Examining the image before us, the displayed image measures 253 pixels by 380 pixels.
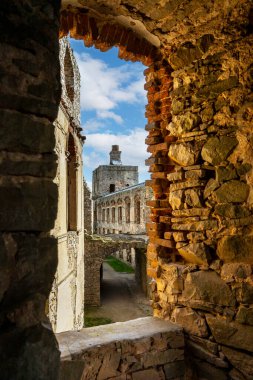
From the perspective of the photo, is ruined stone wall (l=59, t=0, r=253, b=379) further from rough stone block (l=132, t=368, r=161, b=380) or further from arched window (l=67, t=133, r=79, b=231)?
arched window (l=67, t=133, r=79, b=231)

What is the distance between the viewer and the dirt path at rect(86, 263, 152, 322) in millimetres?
12230

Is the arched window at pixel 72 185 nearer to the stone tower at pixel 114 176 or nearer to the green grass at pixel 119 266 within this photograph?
the green grass at pixel 119 266

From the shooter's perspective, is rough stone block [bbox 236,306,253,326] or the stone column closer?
the stone column

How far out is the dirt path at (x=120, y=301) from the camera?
1223 centimetres

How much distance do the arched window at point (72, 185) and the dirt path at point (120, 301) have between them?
5.69 metres

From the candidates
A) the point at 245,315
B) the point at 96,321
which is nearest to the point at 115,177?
the point at 96,321

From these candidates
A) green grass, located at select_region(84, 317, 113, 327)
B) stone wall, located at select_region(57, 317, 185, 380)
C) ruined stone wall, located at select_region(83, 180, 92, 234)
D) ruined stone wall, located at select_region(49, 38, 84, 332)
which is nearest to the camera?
stone wall, located at select_region(57, 317, 185, 380)

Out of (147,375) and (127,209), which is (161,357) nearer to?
(147,375)

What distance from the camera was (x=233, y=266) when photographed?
2760mm

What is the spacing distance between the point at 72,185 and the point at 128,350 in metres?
Result: 6.07

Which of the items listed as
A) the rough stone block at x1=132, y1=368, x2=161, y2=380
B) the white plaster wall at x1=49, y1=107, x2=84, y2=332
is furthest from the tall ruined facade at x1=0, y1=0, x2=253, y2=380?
the white plaster wall at x1=49, y1=107, x2=84, y2=332

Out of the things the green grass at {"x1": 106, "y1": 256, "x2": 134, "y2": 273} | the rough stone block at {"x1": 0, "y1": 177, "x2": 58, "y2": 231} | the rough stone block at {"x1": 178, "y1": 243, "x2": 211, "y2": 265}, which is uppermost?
the rough stone block at {"x1": 0, "y1": 177, "x2": 58, "y2": 231}

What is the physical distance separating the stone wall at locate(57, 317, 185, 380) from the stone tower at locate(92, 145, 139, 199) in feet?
111

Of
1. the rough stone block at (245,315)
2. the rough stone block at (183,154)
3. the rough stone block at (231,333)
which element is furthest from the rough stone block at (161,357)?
the rough stone block at (183,154)
